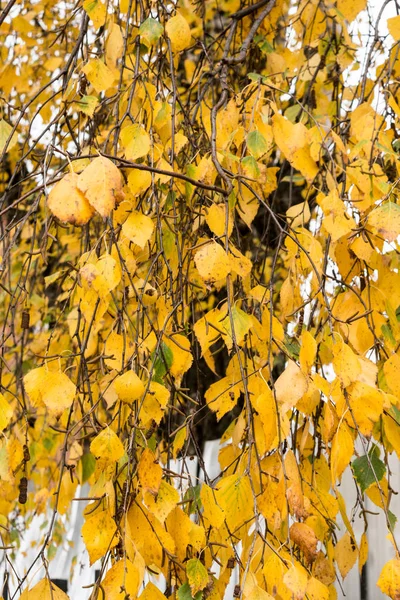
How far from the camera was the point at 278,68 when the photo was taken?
5.47 feet

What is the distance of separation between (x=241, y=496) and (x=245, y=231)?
5.21 feet

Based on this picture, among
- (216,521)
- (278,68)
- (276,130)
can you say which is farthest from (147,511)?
(278,68)

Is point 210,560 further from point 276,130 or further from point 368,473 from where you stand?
point 276,130

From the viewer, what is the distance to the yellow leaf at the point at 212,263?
90cm

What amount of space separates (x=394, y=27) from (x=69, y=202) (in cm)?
64

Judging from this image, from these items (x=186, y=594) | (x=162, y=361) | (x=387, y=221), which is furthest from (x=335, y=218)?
(x=186, y=594)

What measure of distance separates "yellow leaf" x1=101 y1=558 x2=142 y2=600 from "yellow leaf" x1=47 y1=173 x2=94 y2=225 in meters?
0.39

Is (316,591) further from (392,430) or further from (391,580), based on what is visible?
(392,430)

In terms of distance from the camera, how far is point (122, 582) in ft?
2.61

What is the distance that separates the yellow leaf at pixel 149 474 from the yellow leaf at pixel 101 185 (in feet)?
0.99

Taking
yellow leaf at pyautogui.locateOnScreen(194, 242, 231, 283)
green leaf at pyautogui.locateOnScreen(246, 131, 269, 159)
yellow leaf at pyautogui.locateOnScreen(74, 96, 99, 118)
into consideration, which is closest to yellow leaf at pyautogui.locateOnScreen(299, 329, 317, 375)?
yellow leaf at pyautogui.locateOnScreen(194, 242, 231, 283)

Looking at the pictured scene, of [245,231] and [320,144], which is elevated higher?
[245,231]

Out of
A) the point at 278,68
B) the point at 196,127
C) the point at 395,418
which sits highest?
the point at 278,68

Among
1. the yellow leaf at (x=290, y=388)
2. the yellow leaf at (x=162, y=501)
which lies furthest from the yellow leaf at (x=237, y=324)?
the yellow leaf at (x=162, y=501)
